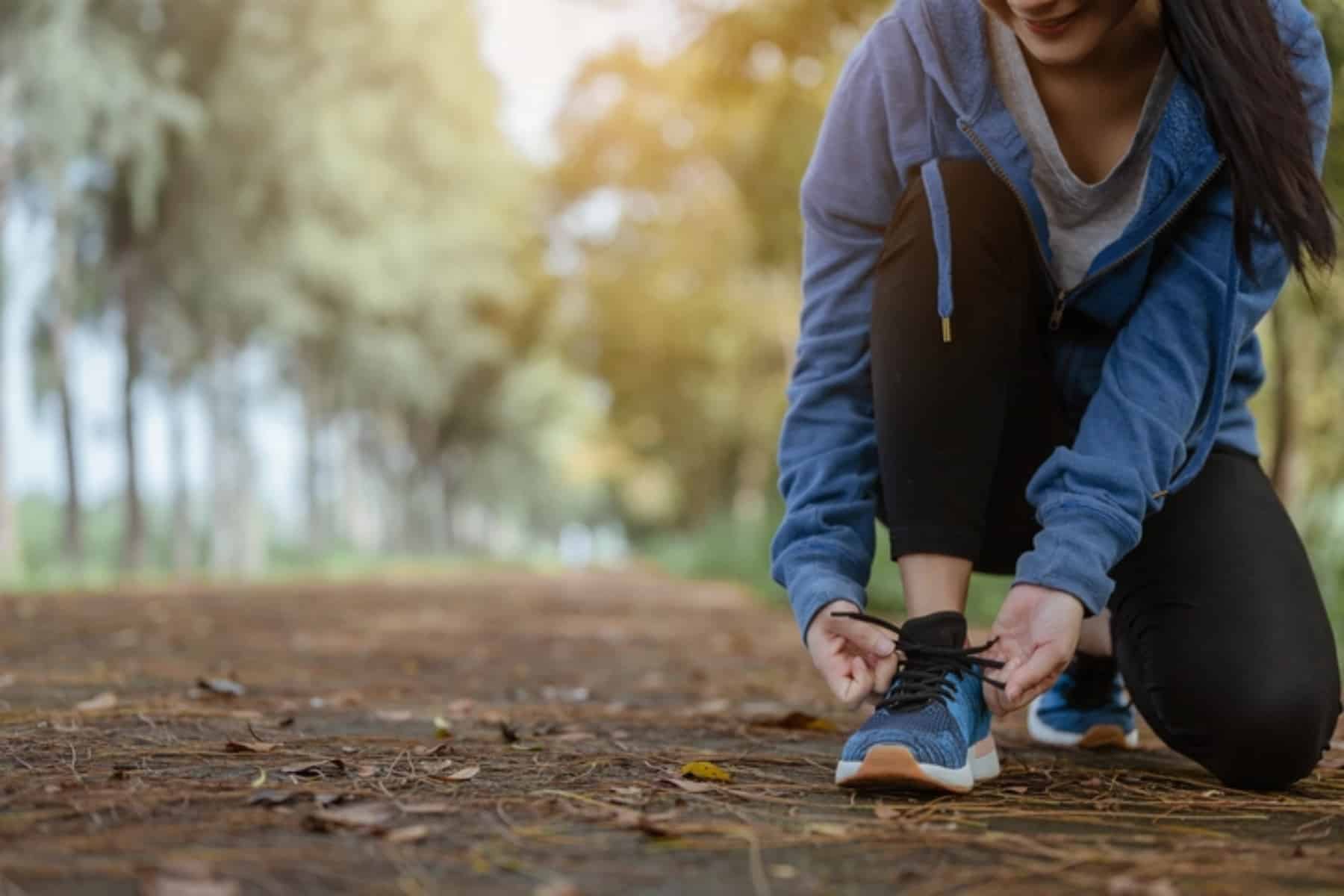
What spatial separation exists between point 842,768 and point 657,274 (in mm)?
12776

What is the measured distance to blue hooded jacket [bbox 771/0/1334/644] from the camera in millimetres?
1825

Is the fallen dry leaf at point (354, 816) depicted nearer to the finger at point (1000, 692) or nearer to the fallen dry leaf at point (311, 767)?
the fallen dry leaf at point (311, 767)

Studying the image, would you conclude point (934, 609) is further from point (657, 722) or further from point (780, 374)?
point (780, 374)

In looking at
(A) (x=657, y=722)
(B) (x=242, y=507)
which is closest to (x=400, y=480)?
(B) (x=242, y=507)

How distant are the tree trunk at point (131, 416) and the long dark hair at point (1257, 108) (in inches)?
446

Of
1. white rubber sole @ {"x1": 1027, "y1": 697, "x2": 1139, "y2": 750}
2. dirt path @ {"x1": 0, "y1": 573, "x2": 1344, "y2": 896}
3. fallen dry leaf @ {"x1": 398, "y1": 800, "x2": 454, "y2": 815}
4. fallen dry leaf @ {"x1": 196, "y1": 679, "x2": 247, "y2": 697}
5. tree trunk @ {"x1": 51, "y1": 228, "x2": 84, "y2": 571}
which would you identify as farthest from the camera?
tree trunk @ {"x1": 51, "y1": 228, "x2": 84, "y2": 571}

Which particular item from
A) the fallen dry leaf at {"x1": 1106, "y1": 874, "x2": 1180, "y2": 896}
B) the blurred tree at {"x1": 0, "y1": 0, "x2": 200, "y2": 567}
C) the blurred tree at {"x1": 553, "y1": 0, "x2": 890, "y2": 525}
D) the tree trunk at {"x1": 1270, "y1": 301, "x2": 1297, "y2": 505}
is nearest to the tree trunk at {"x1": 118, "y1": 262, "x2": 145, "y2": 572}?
the blurred tree at {"x1": 0, "y1": 0, "x2": 200, "y2": 567}

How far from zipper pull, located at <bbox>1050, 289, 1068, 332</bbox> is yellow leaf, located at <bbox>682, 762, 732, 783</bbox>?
0.85 meters

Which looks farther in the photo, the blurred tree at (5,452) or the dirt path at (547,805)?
the blurred tree at (5,452)

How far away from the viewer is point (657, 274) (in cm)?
1427

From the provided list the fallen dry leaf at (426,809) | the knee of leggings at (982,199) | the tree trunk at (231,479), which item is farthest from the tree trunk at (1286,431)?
the tree trunk at (231,479)

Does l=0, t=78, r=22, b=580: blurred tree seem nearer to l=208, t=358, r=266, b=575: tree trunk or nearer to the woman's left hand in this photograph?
l=208, t=358, r=266, b=575: tree trunk

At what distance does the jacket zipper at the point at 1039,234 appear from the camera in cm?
189

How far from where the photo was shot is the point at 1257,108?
1754 mm
